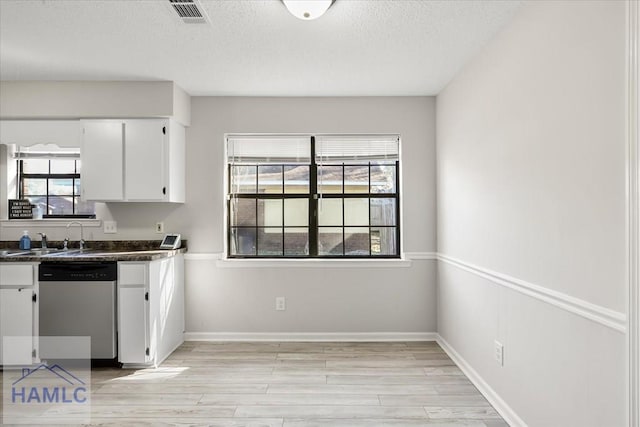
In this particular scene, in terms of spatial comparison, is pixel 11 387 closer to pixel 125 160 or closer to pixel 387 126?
pixel 125 160

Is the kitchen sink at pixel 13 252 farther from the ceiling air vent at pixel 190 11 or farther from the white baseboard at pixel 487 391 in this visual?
the white baseboard at pixel 487 391

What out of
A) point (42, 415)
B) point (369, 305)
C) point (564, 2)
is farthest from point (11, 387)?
point (564, 2)

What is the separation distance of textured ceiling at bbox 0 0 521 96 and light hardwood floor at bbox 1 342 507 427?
97.8 inches

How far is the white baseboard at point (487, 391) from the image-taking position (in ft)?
7.57

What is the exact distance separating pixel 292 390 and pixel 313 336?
1122 mm

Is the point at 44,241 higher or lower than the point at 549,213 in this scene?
lower

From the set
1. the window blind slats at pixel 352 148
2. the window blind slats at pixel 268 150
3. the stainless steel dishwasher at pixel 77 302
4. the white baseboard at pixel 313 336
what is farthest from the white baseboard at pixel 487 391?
the stainless steel dishwasher at pixel 77 302

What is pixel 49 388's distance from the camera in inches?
113

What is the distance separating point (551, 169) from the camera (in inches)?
76.2

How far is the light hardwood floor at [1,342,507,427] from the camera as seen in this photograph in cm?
243

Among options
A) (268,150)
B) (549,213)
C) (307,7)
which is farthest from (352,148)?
(549,213)

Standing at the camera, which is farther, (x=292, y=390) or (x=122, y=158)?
(x=122, y=158)

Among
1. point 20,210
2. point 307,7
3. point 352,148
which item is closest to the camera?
point 307,7

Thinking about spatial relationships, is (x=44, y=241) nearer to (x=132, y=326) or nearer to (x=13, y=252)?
(x=13, y=252)
